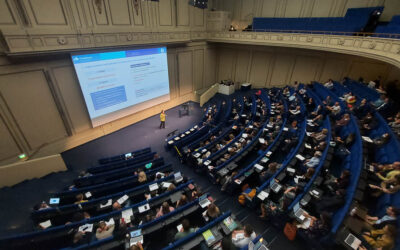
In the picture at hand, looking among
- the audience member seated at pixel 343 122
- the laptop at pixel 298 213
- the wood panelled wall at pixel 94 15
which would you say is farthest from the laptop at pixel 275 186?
the wood panelled wall at pixel 94 15

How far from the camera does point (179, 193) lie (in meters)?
5.33

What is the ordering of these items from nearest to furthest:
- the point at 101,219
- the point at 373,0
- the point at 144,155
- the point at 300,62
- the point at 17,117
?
the point at 101,219 < the point at 17,117 < the point at 144,155 < the point at 373,0 < the point at 300,62

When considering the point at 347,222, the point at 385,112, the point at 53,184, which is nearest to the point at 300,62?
the point at 385,112

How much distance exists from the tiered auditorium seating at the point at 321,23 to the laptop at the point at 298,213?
8.93 metres

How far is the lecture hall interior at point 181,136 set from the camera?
4285mm

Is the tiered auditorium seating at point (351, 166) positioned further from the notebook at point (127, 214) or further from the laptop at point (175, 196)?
the notebook at point (127, 214)

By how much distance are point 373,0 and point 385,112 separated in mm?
7502

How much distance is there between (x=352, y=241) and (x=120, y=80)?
10745 millimetres

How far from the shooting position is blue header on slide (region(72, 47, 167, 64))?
800 cm

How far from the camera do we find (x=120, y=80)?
972 cm

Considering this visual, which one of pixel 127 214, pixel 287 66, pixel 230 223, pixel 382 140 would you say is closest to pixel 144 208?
pixel 127 214

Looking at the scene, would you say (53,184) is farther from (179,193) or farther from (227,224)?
(227,224)

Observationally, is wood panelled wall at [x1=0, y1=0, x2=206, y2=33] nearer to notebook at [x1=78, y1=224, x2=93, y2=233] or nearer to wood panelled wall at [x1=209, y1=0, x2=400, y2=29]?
Result: wood panelled wall at [x1=209, y1=0, x2=400, y2=29]

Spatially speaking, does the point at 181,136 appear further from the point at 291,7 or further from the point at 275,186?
the point at 291,7
